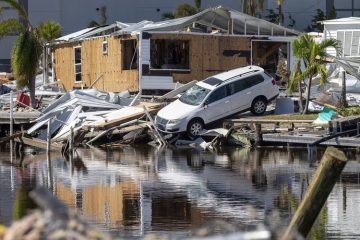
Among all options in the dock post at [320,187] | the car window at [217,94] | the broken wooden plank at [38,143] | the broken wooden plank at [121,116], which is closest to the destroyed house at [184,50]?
the broken wooden plank at [121,116]

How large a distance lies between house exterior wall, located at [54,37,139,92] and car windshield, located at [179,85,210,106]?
6.74 meters

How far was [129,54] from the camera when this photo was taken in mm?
43188

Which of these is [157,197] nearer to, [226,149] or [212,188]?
[212,188]

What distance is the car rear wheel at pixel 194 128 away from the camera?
33.2 meters

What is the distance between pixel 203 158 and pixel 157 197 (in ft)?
28.5

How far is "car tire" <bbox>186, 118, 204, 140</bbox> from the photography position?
109 feet

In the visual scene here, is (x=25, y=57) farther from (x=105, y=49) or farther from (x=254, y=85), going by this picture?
(x=254, y=85)

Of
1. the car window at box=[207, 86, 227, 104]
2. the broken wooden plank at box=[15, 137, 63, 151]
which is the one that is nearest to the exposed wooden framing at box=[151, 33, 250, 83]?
the car window at box=[207, 86, 227, 104]

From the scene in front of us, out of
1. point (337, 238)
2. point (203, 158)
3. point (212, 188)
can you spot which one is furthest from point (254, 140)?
point (337, 238)

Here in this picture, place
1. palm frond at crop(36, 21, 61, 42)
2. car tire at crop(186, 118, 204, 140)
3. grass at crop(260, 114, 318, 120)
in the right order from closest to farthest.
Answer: grass at crop(260, 114, 318, 120), car tire at crop(186, 118, 204, 140), palm frond at crop(36, 21, 61, 42)

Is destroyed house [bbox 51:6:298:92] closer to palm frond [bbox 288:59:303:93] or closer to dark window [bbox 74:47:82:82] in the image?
dark window [bbox 74:47:82:82]

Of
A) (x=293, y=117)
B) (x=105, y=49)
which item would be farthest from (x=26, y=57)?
(x=293, y=117)

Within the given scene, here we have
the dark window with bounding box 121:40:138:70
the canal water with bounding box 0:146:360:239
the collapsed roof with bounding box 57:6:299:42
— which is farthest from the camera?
the collapsed roof with bounding box 57:6:299:42

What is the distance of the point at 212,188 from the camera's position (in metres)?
22.0
